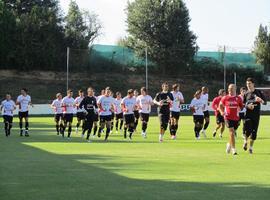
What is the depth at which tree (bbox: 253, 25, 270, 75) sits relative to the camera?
254 ft

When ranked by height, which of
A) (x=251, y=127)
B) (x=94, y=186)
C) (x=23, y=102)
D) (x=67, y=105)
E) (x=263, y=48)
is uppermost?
(x=263, y=48)

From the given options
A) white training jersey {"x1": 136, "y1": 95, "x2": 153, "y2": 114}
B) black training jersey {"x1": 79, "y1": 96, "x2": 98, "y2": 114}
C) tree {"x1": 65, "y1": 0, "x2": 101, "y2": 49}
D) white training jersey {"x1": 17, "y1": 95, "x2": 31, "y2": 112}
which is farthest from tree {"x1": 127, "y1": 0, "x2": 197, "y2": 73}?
black training jersey {"x1": 79, "y1": 96, "x2": 98, "y2": 114}

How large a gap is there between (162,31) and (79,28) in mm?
12033

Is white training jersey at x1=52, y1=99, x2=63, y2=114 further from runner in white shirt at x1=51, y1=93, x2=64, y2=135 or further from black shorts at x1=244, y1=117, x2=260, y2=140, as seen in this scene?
black shorts at x1=244, y1=117, x2=260, y2=140

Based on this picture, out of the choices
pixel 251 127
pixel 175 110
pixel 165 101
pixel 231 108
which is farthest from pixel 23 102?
pixel 251 127

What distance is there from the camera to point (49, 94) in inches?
2611

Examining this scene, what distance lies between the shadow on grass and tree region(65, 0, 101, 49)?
63.0 meters

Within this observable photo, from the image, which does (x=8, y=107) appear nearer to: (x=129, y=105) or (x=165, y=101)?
(x=129, y=105)

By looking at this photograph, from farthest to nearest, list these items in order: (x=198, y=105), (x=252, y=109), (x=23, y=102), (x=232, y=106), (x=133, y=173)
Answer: (x=23, y=102) < (x=198, y=105) < (x=252, y=109) < (x=232, y=106) < (x=133, y=173)

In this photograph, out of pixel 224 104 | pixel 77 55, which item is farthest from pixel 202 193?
pixel 77 55

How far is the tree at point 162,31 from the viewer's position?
236 feet

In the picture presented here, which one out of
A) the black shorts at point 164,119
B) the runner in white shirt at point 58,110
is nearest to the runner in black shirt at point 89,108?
the black shorts at point 164,119

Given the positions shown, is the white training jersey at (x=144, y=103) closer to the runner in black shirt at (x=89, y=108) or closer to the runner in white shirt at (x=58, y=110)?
the runner in black shirt at (x=89, y=108)

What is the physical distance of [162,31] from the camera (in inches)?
3056
